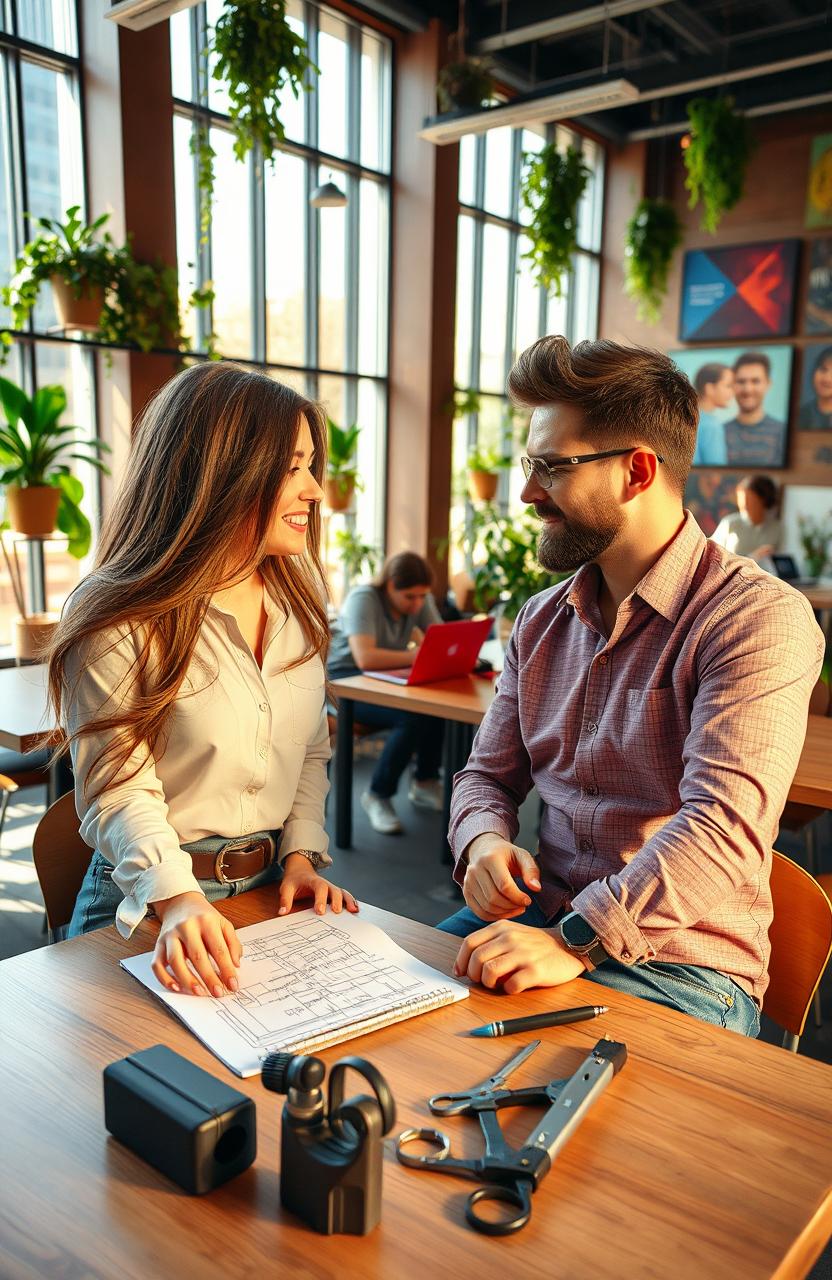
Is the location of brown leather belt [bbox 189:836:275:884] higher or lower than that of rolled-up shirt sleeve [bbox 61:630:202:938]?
lower

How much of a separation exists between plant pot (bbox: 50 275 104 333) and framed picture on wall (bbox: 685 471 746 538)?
5983mm

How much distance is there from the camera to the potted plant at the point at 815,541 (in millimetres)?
8375

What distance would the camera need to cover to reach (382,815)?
444 cm

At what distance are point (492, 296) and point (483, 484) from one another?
5.73 ft

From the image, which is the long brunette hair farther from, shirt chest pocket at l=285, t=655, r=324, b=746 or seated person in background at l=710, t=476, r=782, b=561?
seated person in background at l=710, t=476, r=782, b=561

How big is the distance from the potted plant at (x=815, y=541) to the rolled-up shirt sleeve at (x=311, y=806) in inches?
295

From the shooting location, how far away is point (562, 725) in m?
1.67

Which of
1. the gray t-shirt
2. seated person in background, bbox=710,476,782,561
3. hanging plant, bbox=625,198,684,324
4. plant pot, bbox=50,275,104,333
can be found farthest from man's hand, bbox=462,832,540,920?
hanging plant, bbox=625,198,684,324

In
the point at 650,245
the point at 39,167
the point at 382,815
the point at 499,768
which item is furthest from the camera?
the point at 650,245

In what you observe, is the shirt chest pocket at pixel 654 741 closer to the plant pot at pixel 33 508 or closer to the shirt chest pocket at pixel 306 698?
the shirt chest pocket at pixel 306 698

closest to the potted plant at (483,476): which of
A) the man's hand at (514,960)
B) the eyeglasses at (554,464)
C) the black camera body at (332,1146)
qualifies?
A: the eyeglasses at (554,464)

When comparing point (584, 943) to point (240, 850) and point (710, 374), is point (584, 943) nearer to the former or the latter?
point (240, 850)

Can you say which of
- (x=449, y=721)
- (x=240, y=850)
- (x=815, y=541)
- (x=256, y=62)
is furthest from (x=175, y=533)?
(x=815, y=541)

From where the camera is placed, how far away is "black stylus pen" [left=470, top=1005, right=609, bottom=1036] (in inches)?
43.9
